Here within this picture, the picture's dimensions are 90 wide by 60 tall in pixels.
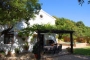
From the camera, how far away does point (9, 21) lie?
19688mm

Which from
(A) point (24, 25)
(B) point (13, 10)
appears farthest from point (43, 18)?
(B) point (13, 10)

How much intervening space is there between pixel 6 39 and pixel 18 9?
27.9 feet

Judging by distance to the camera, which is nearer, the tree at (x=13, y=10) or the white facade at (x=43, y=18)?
the tree at (x=13, y=10)

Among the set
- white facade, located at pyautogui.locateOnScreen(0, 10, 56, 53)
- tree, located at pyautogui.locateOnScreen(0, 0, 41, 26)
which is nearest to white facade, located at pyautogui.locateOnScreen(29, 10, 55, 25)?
white facade, located at pyautogui.locateOnScreen(0, 10, 56, 53)

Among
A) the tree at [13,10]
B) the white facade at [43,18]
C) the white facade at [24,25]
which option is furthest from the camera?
the white facade at [43,18]

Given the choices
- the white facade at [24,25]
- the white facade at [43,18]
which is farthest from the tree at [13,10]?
the white facade at [43,18]

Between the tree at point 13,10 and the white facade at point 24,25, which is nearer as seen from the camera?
the tree at point 13,10

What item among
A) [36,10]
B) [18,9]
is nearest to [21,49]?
[36,10]

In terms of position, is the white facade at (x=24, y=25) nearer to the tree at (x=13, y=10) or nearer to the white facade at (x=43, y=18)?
the white facade at (x=43, y=18)

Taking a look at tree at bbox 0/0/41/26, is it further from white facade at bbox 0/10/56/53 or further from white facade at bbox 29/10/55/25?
white facade at bbox 29/10/55/25

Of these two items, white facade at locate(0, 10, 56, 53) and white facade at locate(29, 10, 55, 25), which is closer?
white facade at locate(0, 10, 56, 53)

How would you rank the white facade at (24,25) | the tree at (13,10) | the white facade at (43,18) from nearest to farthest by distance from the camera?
1. the tree at (13,10)
2. the white facade at (24,25)
3. the white facade at (43,18)

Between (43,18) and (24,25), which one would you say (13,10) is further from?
(43,18)

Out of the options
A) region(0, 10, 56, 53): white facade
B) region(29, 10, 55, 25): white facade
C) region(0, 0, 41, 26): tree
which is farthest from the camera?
region(29, 10, 55, 25): white facade
